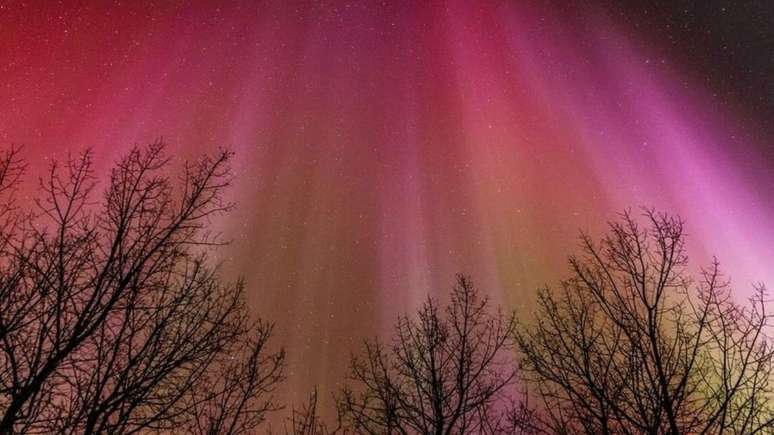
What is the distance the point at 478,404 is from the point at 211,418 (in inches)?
214

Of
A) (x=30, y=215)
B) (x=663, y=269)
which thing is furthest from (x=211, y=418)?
(x=663, y=269)

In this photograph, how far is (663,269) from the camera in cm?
681

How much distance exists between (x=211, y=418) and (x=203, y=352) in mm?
4934

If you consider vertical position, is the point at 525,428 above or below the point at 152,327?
below

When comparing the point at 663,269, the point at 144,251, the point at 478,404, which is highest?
the point at 663,269

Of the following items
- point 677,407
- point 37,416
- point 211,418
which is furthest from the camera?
point 211,418

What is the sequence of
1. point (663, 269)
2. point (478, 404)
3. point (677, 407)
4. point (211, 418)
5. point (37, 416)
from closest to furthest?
point (37, 416)
point (677, 407)
point (663, 269)
point (478, 404)
point (211, 418)

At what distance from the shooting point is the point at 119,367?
19.5ft

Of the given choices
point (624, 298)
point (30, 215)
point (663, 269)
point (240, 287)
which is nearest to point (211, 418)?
point (240, 287)

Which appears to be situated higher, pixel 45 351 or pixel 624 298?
pixel 624 298

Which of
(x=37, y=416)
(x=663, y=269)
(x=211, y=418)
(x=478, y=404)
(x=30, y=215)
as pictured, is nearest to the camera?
(x=37, y=416)

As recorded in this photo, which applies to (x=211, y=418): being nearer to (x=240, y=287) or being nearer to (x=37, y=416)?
(x=240, y=287)

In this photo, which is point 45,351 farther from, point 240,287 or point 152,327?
point 240,287

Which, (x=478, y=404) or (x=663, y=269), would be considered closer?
(x=663, y=269)
